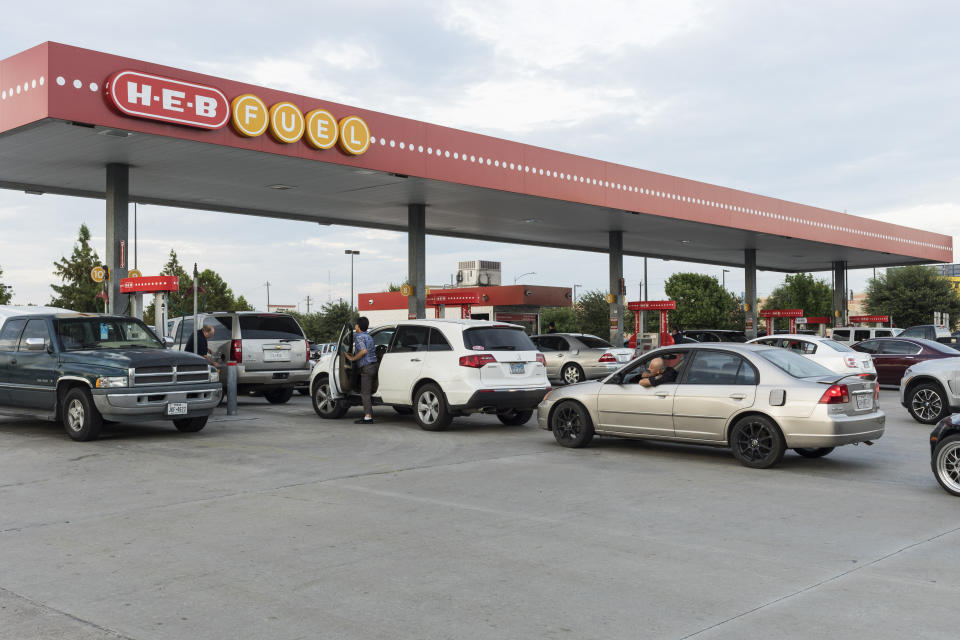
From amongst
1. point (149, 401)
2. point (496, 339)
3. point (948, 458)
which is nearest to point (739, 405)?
point (948, 458)

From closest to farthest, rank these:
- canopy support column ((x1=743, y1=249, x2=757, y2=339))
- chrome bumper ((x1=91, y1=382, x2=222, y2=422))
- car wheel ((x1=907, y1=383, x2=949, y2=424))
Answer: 1. chrome bumper ((x1=91, y1=382, x2=222, y2=422))
2. car wheel ((x1=907, y1=383, x2=949, y2=424))
3. canopy support column ((x1=743, y1=249, x2=757, y2=339))

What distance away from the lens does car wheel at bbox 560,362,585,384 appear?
24.4 m


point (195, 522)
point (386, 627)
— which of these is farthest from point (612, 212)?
point (386, 627)

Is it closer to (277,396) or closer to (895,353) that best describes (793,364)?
(277,396)

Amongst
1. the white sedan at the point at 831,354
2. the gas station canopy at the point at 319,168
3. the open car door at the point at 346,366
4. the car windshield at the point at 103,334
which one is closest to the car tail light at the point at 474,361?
the open car door at the point at 346,366

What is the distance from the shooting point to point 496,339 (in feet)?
45.6

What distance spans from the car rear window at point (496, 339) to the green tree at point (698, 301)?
6795cm

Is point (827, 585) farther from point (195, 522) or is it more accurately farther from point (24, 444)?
point (24, 444)

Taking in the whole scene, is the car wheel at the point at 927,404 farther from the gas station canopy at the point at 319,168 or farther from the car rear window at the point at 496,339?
the gas station canopy at the point at 319,168

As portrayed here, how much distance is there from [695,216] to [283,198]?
552 inches

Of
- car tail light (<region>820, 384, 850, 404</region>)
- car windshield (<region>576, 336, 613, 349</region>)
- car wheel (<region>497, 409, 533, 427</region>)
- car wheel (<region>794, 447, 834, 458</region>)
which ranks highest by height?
car windshield (<region>576, 336, 613, 349</region>)

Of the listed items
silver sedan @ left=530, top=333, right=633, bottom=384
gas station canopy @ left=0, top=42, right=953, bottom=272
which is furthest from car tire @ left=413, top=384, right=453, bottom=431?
silver sedan @ left=530, top=333, right=633, bottom=384

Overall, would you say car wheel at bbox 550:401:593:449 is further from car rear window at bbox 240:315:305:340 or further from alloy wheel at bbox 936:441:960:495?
car rear window at bbox 240:315:305:340

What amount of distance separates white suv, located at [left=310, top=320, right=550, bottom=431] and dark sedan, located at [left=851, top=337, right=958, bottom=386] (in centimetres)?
Answer: 1223
